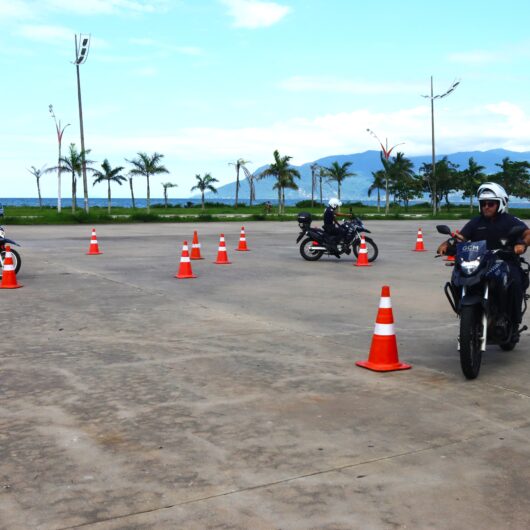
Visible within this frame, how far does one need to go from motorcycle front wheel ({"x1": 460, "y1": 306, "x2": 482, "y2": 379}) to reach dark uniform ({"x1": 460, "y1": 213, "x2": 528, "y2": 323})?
2.47ft

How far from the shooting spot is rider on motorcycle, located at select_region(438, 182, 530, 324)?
7098 mm

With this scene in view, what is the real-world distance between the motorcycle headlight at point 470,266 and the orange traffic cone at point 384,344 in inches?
28.9

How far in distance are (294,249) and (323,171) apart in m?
83.5

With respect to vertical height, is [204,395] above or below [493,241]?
below

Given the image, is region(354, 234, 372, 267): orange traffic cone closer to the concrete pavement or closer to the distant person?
the distant person

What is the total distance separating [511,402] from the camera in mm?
5758

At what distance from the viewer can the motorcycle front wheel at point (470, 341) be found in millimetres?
6263

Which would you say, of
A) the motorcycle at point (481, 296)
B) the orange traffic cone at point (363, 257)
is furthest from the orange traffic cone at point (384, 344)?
the orange traffic cone at point (363, 257)

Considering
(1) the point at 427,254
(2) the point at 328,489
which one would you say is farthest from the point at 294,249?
(2) the point at 328,489

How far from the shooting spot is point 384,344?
6.90 m

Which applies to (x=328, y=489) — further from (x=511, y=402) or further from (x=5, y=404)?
(x=5, y=404)

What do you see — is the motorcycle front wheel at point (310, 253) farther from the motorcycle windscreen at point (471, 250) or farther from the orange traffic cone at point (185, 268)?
the motorcycle windscreen at point (471, 250)

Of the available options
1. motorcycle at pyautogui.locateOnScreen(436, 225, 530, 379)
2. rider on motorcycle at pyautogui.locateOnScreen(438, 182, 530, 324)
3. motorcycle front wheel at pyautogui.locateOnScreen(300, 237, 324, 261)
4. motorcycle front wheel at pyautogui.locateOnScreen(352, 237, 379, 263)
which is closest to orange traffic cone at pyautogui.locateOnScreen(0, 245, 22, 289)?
motorcycle front wheel at pyautogui.locateOnScreen(300, 237, 324, 261)

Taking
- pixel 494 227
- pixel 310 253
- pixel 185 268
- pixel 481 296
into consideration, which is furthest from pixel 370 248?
pixel 481 296
